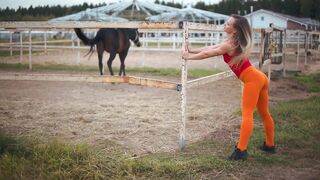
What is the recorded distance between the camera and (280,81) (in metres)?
10.4

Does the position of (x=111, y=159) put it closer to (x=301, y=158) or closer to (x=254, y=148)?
(x=254, y=148)

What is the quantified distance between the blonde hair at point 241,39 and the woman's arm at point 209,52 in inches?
3.9

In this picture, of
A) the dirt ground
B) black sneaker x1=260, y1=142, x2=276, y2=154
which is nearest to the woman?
black sneaker x1=260, y1=142, x2=276, y2=154

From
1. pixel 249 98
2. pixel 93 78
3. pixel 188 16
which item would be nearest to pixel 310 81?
pixel 249 98

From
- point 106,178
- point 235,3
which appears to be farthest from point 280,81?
point 235,3

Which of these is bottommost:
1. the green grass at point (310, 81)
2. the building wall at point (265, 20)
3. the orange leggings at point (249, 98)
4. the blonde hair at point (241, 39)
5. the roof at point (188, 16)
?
the green grass at point (310, 81)

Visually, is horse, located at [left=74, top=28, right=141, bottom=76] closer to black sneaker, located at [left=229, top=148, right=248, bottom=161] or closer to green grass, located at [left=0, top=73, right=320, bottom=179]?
green grass, located at [left=0, top=73, right=320, bottom=179]

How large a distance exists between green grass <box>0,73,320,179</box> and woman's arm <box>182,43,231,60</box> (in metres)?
0.98

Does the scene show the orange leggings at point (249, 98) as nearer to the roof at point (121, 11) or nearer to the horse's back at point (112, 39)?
the horse's back at point (112, 39)

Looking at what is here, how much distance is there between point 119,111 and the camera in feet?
21.0

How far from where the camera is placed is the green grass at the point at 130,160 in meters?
3.29

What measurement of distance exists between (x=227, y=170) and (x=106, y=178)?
110cm

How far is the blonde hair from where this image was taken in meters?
3.77

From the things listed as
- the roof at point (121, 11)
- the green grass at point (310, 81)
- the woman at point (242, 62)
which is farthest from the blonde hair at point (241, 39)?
the roof at point (121, 11)
